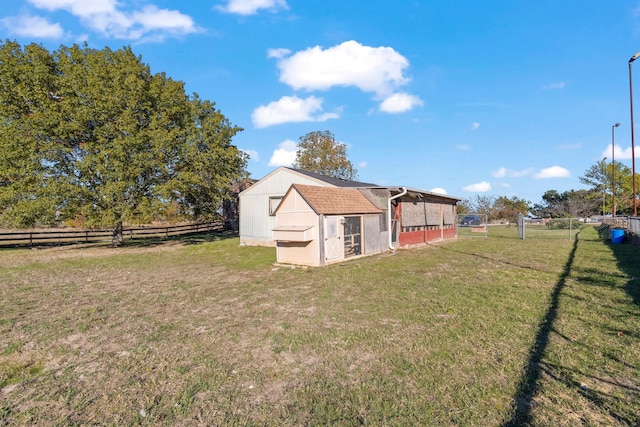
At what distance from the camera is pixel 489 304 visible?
240 inches

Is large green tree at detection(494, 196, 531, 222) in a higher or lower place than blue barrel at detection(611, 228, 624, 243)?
higher

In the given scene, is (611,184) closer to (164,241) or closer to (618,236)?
(618,236)

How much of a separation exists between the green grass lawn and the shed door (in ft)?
10.6

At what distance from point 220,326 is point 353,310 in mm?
Answer: 2354

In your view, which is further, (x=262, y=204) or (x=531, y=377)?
(x=262, y=204)

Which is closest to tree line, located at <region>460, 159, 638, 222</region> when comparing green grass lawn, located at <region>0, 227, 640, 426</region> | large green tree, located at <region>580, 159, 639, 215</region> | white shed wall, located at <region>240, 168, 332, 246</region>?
large green tree, located at <region>580, 159, 639, 215</region>

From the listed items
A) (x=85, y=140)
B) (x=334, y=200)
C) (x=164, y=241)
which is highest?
(x=85, y=140)

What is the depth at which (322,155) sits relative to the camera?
120 ft

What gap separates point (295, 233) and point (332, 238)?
1.47 m

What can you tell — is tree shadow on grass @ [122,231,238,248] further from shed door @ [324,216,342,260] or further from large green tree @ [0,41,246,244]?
shed door @ [324,216,342,260]

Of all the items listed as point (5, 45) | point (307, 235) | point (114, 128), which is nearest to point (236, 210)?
point (114, 128)

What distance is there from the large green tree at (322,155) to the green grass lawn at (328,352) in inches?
1141

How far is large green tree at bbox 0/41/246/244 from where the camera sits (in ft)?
51.2

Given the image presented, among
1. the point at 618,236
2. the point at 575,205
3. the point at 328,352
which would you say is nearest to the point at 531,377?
the point at 328,352
